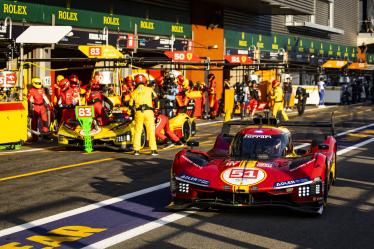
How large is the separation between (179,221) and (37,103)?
1199 centimetres

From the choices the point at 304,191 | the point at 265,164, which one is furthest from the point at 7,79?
the point at 304,191

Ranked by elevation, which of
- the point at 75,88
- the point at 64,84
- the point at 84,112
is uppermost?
the point at 64,84

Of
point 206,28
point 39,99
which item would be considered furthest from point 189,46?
point 39,99

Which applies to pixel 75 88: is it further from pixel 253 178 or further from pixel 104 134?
pixel 253 178

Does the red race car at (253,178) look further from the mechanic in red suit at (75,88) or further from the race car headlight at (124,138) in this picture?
the mechanic in red suit at (75,88)

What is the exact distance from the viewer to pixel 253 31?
44.8 m

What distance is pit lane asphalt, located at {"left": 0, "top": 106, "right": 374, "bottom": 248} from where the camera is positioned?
7.70 m

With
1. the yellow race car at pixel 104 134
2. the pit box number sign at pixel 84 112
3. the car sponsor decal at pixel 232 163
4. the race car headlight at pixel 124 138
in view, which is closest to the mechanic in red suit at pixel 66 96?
the yellow race car at pixel 104 134

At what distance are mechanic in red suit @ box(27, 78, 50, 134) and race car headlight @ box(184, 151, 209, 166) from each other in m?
10.3

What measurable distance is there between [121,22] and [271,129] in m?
20.9

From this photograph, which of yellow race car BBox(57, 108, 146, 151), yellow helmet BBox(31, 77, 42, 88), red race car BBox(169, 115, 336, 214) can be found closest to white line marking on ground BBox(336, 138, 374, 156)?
yellow race car BBox(57, 108, 146, 151)

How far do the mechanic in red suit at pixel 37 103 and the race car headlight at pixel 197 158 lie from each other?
1030 centimetres

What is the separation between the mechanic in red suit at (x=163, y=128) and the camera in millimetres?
17391

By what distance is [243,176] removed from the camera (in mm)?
9023
